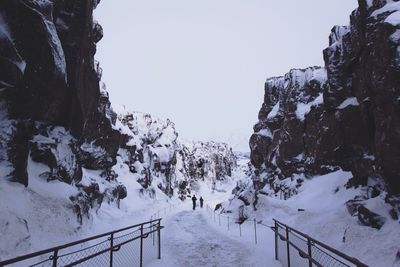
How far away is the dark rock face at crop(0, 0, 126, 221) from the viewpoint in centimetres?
A: 1341

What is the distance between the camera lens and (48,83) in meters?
15.9

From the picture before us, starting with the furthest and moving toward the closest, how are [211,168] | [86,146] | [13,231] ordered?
[211,168] < [86,146] < [13,231]

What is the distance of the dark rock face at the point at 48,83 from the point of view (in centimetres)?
1341

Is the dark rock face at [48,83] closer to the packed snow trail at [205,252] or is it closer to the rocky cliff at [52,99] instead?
the rocky cliff at [52,99]

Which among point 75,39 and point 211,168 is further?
point 211,168

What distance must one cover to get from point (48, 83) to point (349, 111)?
17.2 meters

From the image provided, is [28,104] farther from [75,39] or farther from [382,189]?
[382,189]

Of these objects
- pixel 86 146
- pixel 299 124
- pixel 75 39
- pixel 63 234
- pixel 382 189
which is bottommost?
pixel 63 234

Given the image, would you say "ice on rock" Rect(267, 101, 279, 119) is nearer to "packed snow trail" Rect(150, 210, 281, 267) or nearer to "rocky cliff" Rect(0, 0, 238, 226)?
"rocky cliff" Rect(0, 0, 238, 226)

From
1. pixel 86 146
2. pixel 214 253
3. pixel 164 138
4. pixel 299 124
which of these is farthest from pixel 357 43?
pixel 164 138

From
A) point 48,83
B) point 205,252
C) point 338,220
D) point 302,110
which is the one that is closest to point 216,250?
point 205,252

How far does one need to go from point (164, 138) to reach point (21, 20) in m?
51.1

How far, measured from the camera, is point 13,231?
1039 cm

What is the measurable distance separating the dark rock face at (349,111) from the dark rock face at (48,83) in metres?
14.9
